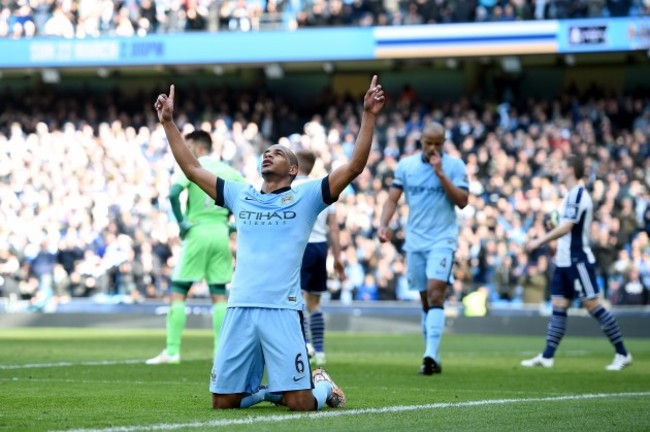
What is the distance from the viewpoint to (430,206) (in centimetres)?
1356

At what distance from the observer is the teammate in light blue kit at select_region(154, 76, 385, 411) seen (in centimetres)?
852

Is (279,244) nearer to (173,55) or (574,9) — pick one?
(574,9)

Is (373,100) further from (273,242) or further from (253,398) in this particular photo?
(253,398)

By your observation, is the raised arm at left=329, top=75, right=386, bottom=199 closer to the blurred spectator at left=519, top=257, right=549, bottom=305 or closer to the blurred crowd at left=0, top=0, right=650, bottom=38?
the blurred spectator at left=519, top=257, right=549, bottom=305

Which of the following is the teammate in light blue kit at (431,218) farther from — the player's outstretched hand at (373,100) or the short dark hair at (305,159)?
the player's outstretched hand at (373,100)

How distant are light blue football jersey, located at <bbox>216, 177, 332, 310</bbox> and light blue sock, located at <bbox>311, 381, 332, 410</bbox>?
1.75 feet

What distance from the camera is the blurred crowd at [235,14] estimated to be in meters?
35.6

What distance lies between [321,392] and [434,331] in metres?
4.42

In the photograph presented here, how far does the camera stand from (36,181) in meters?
35.2

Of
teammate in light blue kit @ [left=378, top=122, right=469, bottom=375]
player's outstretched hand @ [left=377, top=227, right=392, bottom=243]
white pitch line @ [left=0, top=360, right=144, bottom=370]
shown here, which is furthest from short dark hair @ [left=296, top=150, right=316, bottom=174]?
white pitch line @ [left=0, top=360, right=144, bottom=370]

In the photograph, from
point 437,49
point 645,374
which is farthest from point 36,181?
point 645,374

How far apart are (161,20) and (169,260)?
1031 centimetres

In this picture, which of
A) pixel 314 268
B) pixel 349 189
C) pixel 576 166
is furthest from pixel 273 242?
pixel 349 189

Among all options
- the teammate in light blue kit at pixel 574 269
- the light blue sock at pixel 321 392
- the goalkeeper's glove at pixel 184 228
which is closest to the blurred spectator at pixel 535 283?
the teammate in light blue kit at pixel 574 269
